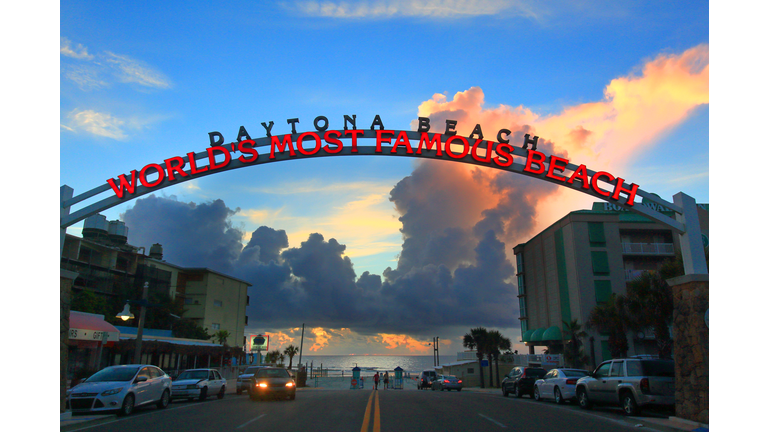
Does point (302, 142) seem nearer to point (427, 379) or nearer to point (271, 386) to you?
point (271, 386)

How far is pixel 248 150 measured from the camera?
15.4m

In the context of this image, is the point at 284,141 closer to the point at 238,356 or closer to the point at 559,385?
the point at 559,385

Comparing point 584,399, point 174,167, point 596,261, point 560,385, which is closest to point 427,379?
point 596,261

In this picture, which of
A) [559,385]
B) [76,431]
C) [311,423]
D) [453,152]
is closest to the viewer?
[76,431]

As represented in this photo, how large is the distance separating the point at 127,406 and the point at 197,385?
24.6 ft

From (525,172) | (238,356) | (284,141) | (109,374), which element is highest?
(284,141)

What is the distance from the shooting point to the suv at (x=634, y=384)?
14207 millimetres

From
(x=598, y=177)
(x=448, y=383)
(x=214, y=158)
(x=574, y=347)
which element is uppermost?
(x=214, y=158)

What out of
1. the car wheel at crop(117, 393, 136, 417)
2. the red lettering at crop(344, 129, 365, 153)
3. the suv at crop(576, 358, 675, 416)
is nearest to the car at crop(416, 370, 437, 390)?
the suv at crop(576, 358, 675, 416)

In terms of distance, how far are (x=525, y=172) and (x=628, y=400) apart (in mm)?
7560

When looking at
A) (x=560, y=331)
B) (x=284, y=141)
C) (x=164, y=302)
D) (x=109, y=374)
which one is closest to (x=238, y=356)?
(x=164, y=302)

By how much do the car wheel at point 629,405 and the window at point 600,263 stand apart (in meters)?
33.5

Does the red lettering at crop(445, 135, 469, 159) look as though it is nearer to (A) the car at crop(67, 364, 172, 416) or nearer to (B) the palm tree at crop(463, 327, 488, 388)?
(A) the car at crop(67, 364, 172, 416)

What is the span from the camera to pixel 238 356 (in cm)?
6241
